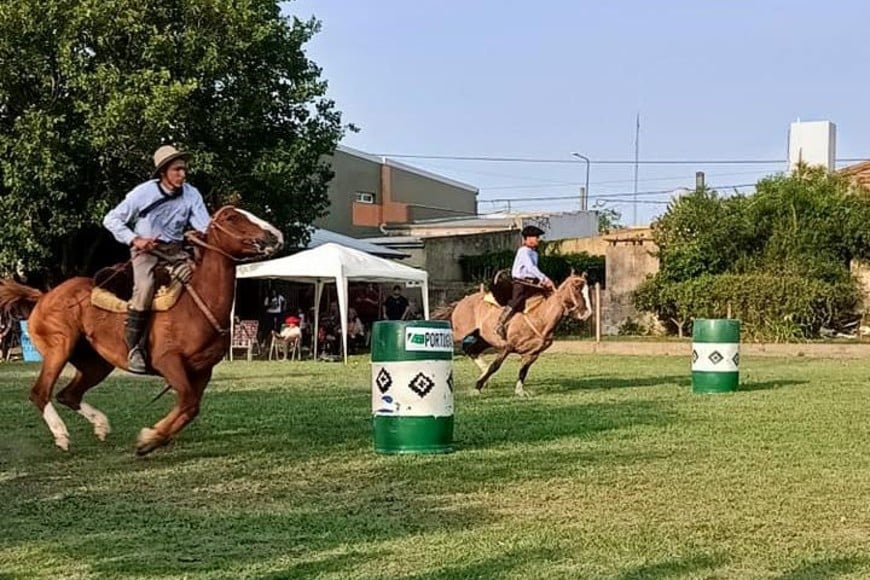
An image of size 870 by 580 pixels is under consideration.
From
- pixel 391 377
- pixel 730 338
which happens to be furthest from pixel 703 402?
pixel 391 377

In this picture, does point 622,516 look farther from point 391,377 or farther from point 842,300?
point 842,300

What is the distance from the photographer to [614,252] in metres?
40.0

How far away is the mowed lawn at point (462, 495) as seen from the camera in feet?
21.5

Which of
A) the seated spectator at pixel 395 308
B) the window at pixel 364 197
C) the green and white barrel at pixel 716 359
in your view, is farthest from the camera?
the window at pixel 364 197

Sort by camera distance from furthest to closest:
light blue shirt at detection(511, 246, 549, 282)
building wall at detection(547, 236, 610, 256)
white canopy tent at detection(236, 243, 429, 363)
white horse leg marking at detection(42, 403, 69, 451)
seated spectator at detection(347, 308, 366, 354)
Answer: building wall at detection(547, 236, 610, 256) < seated spectator at detection(347, 308, 366, 354) < white canopy tent at detection(236, 243, 429, 363) < light blue shirt at detection(511, 246, 549, 282) < white horse leg marking at detection(42, 403, 69, 451)

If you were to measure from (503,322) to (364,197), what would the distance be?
123 ft

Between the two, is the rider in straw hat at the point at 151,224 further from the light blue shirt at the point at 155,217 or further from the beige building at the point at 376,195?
the beige building at the point at 376,195

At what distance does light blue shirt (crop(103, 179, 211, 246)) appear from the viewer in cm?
1039

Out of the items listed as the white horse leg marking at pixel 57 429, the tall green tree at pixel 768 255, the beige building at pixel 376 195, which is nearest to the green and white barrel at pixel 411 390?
the white horse leg marking at pixel 57 429

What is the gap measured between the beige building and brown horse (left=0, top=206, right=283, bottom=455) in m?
38.3


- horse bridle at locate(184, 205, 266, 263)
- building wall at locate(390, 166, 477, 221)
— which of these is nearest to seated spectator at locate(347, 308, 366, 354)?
horse bridle at locate(184, 205, 266, 263)

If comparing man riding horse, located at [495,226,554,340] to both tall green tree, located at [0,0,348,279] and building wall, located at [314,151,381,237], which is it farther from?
building wall, located at [314,151,381,237]

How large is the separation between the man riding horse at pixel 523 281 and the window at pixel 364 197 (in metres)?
36.7

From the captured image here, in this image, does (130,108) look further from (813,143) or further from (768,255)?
(813,143)
